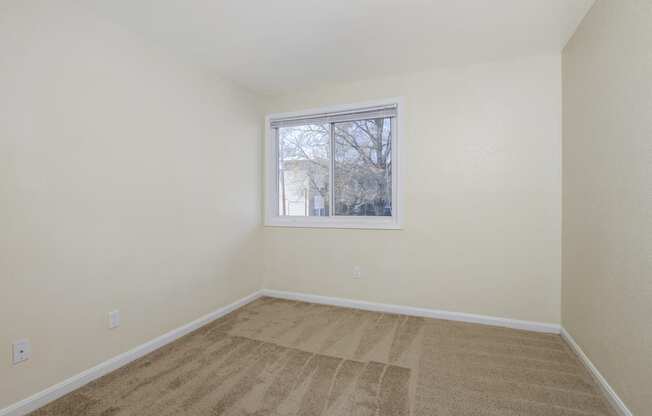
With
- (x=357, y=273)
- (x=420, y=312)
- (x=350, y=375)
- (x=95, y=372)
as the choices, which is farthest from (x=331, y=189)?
(x=95, y=372)

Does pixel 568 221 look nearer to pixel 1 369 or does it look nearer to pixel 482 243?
pixel 482 243

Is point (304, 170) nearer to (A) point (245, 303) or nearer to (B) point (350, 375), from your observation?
(A) point (245, 303)

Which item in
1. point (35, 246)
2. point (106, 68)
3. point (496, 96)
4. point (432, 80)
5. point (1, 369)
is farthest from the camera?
point (432, 80)

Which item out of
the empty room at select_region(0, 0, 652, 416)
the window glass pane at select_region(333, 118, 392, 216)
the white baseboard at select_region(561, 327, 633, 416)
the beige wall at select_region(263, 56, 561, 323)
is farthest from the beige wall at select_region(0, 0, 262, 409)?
the white baseboard at select_region(561, 327, 633, 416)

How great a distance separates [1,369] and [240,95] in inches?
108

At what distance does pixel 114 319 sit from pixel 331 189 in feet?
7.25

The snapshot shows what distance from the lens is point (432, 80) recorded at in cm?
285

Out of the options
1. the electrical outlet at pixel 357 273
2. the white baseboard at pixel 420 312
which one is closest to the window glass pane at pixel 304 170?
the electrical outlet at pixel 357 273

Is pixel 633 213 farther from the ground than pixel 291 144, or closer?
closer

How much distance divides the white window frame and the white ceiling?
0.44m

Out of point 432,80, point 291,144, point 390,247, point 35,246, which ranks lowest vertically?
point 390,247

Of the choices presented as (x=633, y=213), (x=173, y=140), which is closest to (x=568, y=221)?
(x=633, y=213)

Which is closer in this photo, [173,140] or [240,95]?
[173,140]

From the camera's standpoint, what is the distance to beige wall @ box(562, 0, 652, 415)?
139 centimetres
